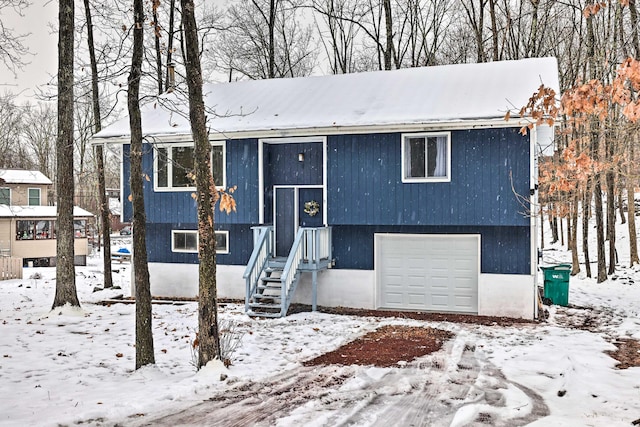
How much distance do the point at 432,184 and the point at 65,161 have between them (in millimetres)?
8481

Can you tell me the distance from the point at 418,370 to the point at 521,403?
6.43 feet

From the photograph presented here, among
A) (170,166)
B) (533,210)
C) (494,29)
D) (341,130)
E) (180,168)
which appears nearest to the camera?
(533,210)

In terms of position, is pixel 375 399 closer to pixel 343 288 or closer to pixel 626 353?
pixel 626 353

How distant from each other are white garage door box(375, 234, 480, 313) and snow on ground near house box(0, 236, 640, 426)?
1770 mm

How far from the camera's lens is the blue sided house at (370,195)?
13.3 metres

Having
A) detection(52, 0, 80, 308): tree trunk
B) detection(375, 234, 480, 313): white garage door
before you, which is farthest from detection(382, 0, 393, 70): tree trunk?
detection(52, 0, 80, 308): tree trunk

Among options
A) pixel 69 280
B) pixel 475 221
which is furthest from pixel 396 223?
pixel 69 280

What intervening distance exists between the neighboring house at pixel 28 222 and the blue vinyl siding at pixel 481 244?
85.8 ft


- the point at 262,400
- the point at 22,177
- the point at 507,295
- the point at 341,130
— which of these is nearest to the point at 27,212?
the point at 22,177

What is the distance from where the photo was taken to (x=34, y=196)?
1496 inches

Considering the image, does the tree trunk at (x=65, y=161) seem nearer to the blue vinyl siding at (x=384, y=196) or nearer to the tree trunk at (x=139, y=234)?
the blue vinyl siding at (x=384, y=196)

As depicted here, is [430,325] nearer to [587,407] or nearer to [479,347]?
[479,347]

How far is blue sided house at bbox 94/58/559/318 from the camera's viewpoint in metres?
13.3

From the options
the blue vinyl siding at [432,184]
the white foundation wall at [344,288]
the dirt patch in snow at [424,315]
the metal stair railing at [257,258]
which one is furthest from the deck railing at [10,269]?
the blue vinyl siding at [432,184]
